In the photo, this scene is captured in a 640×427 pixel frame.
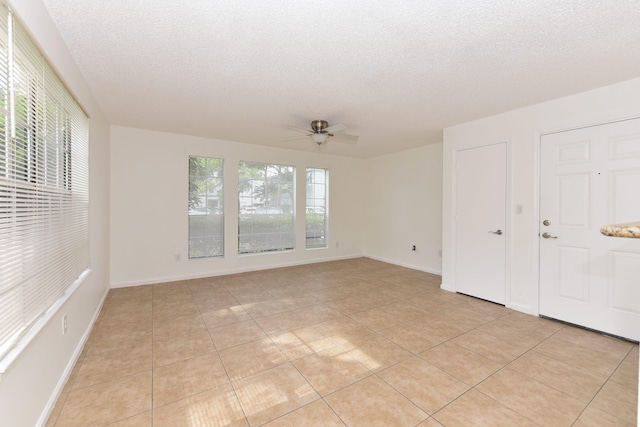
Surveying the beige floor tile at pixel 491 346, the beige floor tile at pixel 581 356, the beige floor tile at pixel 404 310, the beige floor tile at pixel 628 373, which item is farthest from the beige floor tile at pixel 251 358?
the beige floor tile at pixel 628 373

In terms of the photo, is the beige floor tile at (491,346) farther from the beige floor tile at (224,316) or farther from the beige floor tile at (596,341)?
the beige floor tile at (224,316)

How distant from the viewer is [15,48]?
1.36 m

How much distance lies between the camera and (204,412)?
170 centimetres

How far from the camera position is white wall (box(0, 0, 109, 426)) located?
4.40 ft

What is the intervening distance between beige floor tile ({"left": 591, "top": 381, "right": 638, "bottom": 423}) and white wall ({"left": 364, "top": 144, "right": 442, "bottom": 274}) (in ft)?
10.4

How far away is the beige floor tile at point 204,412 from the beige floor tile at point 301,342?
628mm

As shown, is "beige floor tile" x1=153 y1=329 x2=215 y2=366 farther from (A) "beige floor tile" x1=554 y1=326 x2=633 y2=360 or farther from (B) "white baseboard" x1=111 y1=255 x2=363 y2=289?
(A) "beige floor tile" x1=554 y1=326 x2=633 y2=360

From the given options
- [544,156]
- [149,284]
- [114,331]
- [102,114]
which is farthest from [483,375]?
[102,114]

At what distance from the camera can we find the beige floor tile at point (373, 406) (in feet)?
5.37

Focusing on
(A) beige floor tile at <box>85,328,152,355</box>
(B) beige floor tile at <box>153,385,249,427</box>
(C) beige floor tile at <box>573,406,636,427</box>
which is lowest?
(B) beige floor tile at <box>153,385,249,427</box>

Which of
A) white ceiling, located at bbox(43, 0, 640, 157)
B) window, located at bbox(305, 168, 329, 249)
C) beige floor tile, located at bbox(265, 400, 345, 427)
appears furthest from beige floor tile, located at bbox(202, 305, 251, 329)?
window, located at bbox(305, 168, 329, 249)

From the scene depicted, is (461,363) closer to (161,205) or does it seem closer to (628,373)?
(628,373)

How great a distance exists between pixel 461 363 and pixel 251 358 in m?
1.71

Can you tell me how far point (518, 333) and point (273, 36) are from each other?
345 centimetres
